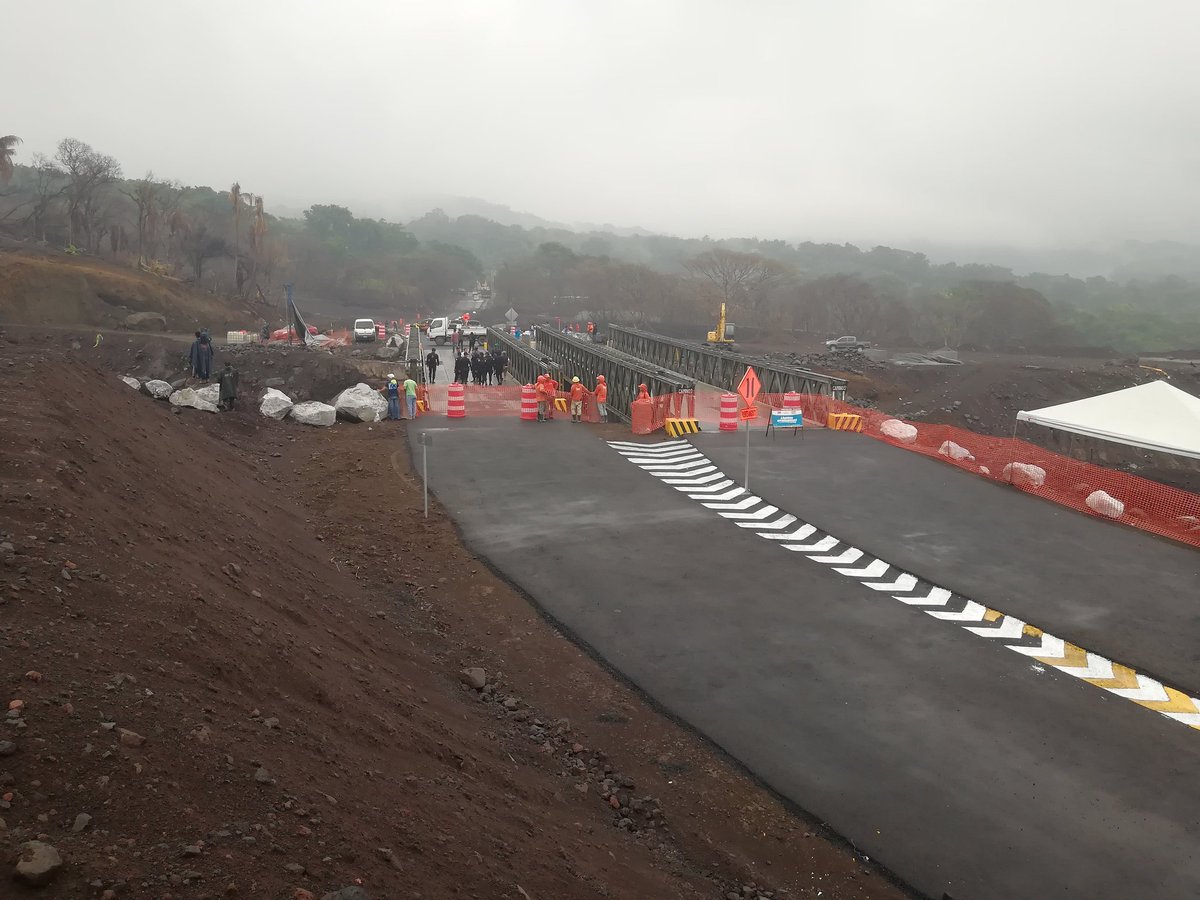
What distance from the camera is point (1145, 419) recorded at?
18531 millimetres

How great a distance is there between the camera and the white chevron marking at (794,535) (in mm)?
15180

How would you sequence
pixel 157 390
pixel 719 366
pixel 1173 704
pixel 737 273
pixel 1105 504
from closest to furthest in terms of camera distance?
pixel 1173 704 < pixel 1105 504 < pixel 157 390 < pixel 719 366 < pixel 737 273

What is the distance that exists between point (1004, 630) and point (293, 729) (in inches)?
383

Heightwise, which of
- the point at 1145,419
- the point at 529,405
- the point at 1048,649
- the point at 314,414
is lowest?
the point at 1048,649

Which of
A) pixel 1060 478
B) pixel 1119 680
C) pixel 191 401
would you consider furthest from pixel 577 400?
pixel 1119 680

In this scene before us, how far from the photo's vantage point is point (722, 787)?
7.98 m

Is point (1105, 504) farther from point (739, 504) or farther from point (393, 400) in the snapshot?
point (393, 400)

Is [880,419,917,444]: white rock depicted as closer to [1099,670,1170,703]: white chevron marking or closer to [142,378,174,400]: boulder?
[1099,670,1170,703]: white chevron marking

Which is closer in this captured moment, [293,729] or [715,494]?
[293,729]

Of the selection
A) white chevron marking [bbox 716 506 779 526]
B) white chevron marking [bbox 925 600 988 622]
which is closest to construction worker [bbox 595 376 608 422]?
white chevron marking [bbox 716 506 779 526]

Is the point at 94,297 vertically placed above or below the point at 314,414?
above

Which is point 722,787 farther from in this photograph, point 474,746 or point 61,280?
point 61,280

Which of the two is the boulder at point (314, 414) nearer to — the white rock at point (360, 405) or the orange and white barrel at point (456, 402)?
the white rock at point (360, 405)

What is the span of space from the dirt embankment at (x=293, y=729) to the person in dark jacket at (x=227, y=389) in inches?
358
